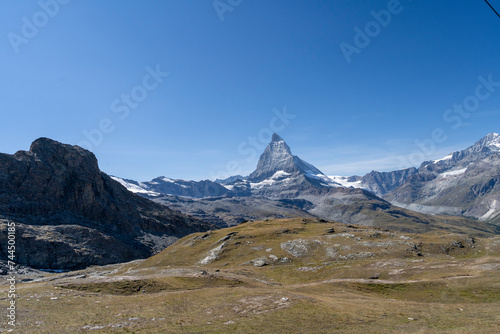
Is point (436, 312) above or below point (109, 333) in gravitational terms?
below

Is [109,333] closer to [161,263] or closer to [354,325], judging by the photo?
[354,325]

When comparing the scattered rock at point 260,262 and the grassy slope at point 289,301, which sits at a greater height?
the grassy slope at point 289,301

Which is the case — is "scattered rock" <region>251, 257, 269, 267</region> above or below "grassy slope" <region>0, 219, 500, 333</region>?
below

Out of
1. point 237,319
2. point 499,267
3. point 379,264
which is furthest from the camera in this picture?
point 379,264

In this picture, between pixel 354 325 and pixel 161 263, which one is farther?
pixel 161 263

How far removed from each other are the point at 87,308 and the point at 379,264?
71789 millimetres

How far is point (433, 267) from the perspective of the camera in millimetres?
67625

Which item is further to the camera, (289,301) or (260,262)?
(260,262)

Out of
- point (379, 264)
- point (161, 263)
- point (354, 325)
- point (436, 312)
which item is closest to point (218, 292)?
point (354, 325)

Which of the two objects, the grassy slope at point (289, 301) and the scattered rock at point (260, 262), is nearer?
the grassy slope at point (289, 301)

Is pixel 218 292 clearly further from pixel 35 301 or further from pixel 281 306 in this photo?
pixel 35 301

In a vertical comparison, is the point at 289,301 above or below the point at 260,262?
above

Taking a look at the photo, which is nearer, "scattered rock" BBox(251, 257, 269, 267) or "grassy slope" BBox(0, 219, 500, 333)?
"grassy slope" BBox(0, 219, 500, 333)

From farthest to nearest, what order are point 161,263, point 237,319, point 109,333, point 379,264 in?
point 161,263 → point 379,264 → point 237,319 → point 109,333
